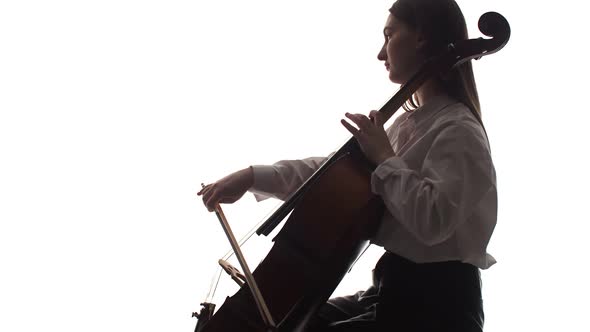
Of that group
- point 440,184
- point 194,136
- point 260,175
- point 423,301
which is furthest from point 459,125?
point 194,136

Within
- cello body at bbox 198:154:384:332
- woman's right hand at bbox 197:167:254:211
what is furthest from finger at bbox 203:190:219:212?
cello body at bbox 198:154:384:332

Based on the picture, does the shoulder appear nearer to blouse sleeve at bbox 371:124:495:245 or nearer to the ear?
blouse sleeve at bbox 371:124:495:245

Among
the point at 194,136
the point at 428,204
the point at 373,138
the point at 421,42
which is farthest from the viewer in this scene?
the point at 194,136

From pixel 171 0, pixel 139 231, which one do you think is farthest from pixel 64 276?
pixel 171 0

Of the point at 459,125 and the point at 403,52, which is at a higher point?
the point at 403,52

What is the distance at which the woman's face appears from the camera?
3.35ft

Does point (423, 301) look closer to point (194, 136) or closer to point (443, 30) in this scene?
point (443, 30)

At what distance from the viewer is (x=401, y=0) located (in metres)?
1.06

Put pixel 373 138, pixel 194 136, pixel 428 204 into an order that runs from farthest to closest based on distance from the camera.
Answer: pixel 194 136 < pixel 373 138 < pixel 428 204

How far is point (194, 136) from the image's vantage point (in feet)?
5.85

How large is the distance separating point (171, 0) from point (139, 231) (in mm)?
720

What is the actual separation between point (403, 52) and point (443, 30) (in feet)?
0.26

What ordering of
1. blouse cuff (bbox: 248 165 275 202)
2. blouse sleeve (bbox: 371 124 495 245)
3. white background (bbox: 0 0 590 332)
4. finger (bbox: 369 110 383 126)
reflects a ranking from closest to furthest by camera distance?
blouse sleeve (bbox: 371 124 495 245)
finger (bbox: 369 110 383 126)
blouse cuff (bbox: 248 165 275 202)
white background (bbox: 0 0 590 332)

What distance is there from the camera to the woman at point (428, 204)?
832mm
